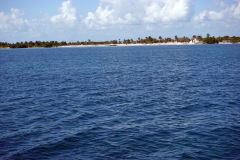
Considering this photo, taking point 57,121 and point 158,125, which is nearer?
point 158,125

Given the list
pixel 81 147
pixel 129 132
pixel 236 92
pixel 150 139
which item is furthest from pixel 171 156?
pixel 236 92

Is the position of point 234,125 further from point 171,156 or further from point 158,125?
point 171,156

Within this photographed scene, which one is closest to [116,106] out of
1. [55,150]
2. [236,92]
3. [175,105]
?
[175,105]

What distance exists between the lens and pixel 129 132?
22109mm

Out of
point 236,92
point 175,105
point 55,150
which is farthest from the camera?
point 236,92

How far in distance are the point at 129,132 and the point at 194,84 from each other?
2796 centimetres

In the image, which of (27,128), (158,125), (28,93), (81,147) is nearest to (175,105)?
(158,125)

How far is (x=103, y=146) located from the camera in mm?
19266

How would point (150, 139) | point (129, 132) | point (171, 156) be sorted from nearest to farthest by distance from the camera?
1. point (171, 156)
2. point (150, 139)
3. point (129, 132)

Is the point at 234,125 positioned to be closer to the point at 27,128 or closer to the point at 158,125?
the point at 158,125

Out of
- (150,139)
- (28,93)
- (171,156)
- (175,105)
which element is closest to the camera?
(171,156)

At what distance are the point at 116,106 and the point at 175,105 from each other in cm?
822

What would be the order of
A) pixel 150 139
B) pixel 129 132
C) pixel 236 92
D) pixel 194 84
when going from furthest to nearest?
pixel 194 84, pixel 236 92, pixel 129 132, pixel 150 139

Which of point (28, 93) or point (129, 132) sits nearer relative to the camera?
point (129, 132)
